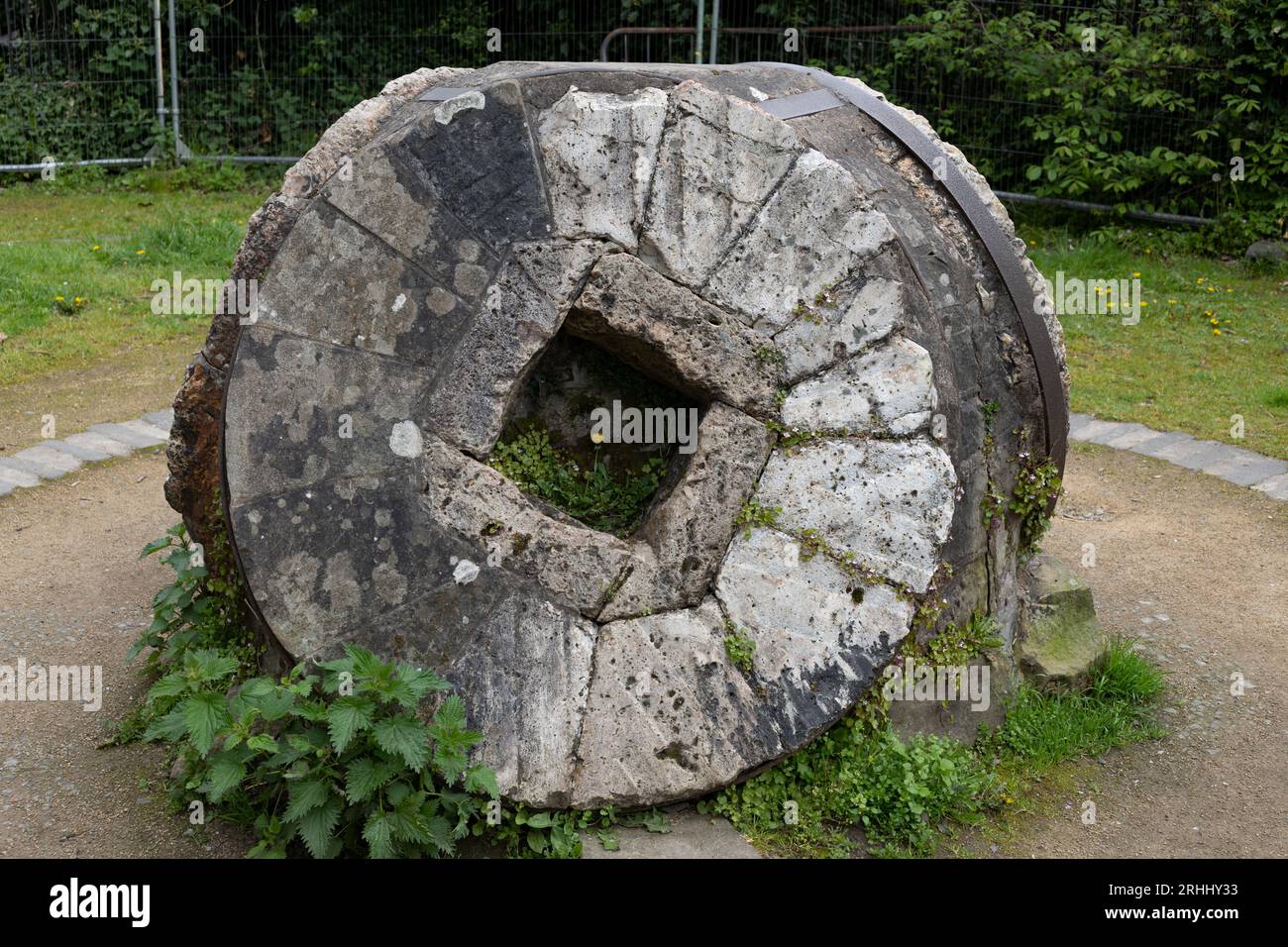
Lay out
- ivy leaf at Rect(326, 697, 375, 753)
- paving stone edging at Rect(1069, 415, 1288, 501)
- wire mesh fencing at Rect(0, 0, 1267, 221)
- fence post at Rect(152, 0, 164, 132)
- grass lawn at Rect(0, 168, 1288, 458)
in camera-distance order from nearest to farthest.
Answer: ivy leaf at Rect(326, 697, 375, 753) → paving stone edging at Rect(1069, 415, 1288, 501) → grass lawn at Rect(0, 168, 1288, 458) → wire mesh fencing at Rect(0, 0, 1267, 221) → fence post at Rect(152, 0, 164, 132)

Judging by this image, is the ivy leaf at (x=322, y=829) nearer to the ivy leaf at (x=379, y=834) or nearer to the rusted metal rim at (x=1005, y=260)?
the ivy leaf at (x=379, y=834)

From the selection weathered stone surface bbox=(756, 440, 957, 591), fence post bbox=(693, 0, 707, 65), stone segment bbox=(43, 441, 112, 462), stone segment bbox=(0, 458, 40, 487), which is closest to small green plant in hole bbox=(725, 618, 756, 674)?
weathered stone surface bbox=(756, 440, 957, 591)

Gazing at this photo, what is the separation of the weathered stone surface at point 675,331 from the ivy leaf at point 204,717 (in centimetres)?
133

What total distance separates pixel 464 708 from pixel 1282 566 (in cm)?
367

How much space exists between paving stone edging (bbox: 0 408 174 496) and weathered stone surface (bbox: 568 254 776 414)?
3.19 m

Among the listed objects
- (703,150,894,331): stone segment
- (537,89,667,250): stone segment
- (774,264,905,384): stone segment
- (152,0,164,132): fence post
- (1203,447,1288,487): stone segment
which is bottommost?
(1203,447,1288,487): stone segment

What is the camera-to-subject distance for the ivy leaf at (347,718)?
302cm

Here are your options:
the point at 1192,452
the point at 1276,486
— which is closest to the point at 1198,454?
the point at 1192,452

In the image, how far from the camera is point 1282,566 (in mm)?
5332

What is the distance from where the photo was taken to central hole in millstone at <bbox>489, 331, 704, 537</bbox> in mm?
3725

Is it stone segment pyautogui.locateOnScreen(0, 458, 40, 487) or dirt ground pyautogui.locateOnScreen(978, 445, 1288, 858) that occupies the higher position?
stone segment pyautogui.locateOnScreen(0, 458, 40, 487)

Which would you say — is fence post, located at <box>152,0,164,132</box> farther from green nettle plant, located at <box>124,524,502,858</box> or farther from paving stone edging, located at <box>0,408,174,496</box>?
green nettle plant, located at <box>124,524,502,858</box>

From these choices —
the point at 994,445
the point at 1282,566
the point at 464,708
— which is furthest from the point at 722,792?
the point at 1282,566

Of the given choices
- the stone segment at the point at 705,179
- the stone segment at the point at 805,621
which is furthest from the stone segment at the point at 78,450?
the stone segment at the point at 805,621
